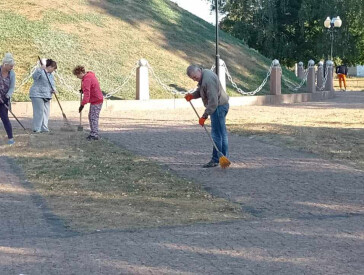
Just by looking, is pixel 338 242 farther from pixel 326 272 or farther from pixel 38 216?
pixel 38 216

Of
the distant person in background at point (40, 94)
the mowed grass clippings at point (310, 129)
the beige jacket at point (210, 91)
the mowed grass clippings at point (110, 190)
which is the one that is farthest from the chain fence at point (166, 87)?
the beige jacket at point (210, 91)

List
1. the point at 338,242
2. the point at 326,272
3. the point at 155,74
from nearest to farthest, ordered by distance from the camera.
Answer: the point at 326,272, the point at 338,242, the point at 155,74

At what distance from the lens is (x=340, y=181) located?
1022cm

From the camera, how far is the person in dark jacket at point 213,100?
11.1 metres

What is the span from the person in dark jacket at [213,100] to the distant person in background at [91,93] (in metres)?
3.50

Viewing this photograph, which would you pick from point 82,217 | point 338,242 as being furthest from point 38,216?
point 338,242

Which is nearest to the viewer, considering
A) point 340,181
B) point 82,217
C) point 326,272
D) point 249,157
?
point 326,272

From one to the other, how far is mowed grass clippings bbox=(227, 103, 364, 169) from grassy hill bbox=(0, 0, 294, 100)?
5751mm

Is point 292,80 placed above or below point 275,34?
below

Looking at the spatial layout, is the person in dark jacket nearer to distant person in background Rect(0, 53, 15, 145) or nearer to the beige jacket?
the beige jacket

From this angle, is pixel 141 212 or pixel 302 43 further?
pixel 302 43

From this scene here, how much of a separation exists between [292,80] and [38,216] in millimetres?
30007

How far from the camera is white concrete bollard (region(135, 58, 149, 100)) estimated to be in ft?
83.4

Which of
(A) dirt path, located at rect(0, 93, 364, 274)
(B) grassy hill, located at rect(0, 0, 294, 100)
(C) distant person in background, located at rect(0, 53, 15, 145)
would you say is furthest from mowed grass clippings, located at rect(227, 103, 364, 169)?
(B) grassy hill, located at rect(0, 0, 294, 100)
